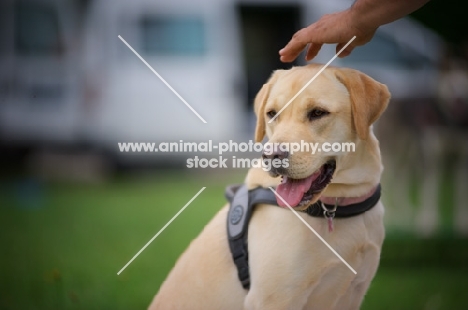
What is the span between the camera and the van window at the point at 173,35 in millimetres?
3028

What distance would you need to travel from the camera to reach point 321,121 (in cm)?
230

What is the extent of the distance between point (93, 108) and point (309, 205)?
1.34 metres

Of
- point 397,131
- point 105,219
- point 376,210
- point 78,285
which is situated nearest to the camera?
point 376,210

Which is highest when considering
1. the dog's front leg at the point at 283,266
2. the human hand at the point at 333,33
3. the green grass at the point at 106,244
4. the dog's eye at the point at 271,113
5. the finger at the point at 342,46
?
the human hand at the point at 333,33

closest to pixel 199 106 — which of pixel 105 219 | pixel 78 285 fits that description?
pixel 105 219

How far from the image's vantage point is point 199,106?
10.2 ft

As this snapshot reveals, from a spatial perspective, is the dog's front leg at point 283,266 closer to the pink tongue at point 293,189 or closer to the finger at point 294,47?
the pink tongue at point 293,189

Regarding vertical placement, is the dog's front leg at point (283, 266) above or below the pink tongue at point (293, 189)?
below

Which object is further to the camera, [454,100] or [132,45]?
[454,100]

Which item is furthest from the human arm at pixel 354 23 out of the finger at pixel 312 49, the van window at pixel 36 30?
the van window at pixel 36 30

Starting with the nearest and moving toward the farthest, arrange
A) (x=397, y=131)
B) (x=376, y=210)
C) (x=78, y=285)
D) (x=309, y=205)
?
(x=309, y=205), (x=376, y=210), (x=78, y=285), (x=397, y=131)

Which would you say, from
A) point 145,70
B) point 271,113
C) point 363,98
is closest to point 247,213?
point 271,113

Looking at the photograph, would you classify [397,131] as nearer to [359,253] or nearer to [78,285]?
[359,253]

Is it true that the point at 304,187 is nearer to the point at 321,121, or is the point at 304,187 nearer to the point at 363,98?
the point at 321,121
